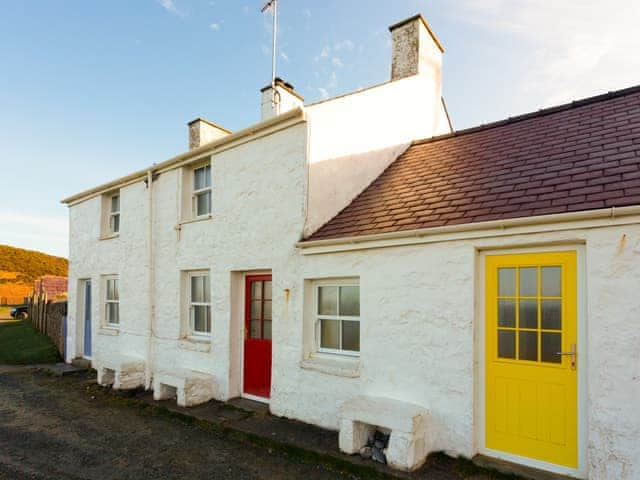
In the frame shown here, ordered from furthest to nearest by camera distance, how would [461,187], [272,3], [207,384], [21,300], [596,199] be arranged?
1. [21,300]
2. [272,3]
3. [207,384]
4. [461,187]
5. [596,199]

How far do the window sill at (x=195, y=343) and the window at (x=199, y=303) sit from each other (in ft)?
0.47

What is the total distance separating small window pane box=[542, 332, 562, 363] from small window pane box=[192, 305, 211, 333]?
6439 millimetres

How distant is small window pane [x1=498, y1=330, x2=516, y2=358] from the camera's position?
4980mm

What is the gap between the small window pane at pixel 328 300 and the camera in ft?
22.3

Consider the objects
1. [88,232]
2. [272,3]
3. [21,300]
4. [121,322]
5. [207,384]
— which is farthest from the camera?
[21,300]

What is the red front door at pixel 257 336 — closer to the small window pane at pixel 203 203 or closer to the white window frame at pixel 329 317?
the white window frame at pixel 329 317

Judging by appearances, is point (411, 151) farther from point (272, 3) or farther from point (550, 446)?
point (550, 446)

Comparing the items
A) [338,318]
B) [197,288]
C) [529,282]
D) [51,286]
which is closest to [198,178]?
[197,288]

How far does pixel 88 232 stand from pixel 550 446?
41.1ft

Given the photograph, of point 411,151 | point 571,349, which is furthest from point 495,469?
point 411,151

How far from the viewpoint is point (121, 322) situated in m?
10.7

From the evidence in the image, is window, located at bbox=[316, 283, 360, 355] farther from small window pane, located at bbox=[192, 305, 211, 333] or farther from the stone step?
the stone step

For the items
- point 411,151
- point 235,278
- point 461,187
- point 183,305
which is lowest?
point 183,305

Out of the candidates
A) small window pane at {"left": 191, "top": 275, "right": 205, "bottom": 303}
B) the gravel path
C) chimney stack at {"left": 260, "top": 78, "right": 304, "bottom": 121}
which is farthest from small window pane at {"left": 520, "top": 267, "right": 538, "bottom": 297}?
chimney stack at {"left": 260, "top": 78, "right": 304, "bottom": 121}
